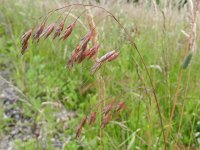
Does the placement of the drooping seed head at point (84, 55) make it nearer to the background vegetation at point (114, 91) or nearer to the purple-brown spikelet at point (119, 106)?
the background vegetation at point (114, 91)

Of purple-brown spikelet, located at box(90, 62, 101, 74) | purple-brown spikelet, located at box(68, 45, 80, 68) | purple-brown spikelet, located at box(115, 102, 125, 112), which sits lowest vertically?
purple-brown spikelet, located at box(115, 102, 125, 112)

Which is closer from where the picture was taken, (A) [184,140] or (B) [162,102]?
(A) [184,140]

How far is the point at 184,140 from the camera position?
2033 millimetres

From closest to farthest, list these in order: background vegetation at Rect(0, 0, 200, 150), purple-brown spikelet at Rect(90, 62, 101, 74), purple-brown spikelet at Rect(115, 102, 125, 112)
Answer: purple-brown spikelet at Rect(90, 62, 101, 74), purple-brown spikelet at Rect(115, 102, 125, 112), background vegetation at Rect(0, 0, 200, 150)

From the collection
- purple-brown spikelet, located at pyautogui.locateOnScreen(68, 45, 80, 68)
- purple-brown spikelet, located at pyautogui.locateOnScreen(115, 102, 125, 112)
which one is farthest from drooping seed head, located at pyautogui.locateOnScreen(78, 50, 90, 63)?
purple-brown spikelet, located at pyautogui.locateOnScreen(115, 102, 125, 112)

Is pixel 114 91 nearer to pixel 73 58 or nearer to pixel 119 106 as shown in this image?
Result: pixel 119 106

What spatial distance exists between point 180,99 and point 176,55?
749mm

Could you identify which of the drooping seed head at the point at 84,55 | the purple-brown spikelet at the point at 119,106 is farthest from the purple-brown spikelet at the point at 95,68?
the purple-brown spikelet at the point at 119,106

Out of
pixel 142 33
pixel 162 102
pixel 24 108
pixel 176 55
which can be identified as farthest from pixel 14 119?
pixel 142 33

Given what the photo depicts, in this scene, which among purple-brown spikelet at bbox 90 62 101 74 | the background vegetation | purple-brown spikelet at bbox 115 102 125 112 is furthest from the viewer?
the background vegetation

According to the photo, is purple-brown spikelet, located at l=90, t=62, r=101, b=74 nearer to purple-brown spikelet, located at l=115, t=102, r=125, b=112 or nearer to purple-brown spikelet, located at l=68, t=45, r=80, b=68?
purple-brown spikelet, located at l=68, t=45, r=80, b=68

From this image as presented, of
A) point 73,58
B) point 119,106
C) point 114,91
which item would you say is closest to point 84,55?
point 73,58

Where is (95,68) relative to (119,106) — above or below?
above

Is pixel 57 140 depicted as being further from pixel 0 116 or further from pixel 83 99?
pixel 83 99
